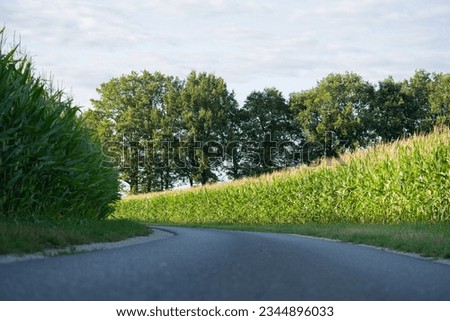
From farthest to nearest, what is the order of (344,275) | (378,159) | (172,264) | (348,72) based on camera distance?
(348,72)
(378,159)
(172,264)
(344,275)

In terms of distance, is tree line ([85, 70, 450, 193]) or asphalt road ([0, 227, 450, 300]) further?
tree line ([85, 70, 450, 193])

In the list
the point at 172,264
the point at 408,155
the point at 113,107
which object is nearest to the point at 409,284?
the point at 172,264

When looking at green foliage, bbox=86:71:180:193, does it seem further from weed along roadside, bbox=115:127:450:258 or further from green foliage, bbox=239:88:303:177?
weed along roadside, bbox=115:127:450:258

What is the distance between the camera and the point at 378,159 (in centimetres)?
2223

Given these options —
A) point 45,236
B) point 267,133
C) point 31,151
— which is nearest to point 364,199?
point 31,151

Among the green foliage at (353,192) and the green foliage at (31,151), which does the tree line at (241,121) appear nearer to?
the green foliage at (353,192)

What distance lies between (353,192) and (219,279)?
18.9 metres

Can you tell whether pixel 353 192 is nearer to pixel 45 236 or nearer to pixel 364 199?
pixel 364 199

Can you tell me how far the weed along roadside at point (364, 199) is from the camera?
14672 millimetres

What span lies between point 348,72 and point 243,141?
13861 mm

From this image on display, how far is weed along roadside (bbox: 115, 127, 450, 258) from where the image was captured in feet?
48.1

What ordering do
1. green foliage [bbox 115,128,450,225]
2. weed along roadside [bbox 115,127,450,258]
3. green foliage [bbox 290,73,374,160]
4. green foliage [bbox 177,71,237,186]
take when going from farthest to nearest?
green foliage [bbox 177,71,237,186] < green foliage [bbox 290,73,374,160] < green foliage [bbox 115,128,450,225] < weed along roadside [bbox 115,127,450,258]

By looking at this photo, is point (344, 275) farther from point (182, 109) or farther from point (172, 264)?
point (182, 109)

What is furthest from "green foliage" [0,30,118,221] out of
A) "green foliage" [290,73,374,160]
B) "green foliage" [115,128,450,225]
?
"green foliage" [290,73,374,160]
